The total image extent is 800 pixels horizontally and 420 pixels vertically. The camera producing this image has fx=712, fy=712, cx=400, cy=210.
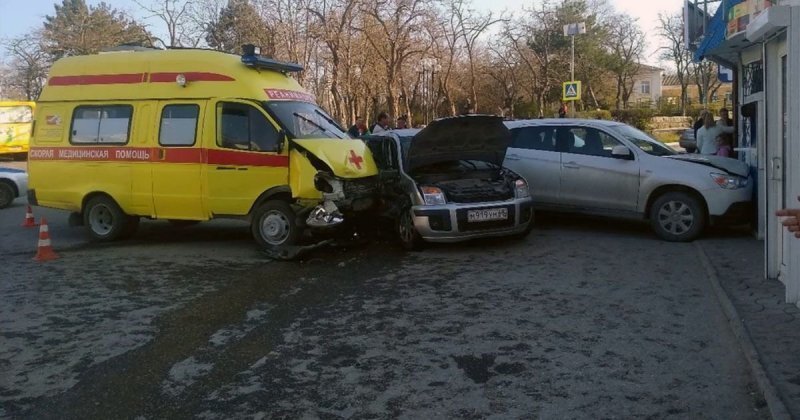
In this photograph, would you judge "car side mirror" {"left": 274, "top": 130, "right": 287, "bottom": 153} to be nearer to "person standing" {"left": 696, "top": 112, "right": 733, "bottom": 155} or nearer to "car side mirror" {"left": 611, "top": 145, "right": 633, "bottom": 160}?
"car side mirror" {"left": 611, "top": 145, "right": 633, "bottom": 160}

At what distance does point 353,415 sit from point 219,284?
4.14 meters

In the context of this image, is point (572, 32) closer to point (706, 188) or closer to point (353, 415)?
point (706, 188)

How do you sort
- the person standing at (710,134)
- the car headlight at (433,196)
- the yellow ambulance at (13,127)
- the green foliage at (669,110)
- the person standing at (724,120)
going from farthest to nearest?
the green foliage at (669,110), the yellow ambulance at (13,127), the person standing at (724,120), the person standing at (710,134), the car headlight at (433,196)

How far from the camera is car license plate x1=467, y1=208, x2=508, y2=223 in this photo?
9.23 m

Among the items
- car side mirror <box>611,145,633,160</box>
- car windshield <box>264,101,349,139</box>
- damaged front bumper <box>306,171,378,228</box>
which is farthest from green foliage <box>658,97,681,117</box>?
damaged front bumper <box>306,171,378,228</box>

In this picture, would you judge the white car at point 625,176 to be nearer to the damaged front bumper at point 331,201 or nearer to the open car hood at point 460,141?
the open car hood at point 460,141

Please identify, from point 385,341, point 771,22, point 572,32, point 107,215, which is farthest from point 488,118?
point 572,32

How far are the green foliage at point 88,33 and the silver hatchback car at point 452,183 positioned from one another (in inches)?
1328

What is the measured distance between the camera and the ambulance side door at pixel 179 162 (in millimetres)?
9906

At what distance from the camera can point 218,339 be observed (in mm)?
5914

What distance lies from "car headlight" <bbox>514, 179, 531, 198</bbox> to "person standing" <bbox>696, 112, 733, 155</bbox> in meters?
4.44

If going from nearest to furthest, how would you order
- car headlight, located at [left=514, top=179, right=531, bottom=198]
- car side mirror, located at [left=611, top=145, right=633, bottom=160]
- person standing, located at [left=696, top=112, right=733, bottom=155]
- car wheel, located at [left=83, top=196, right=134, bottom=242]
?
car headlight, located at [left=514, top=179, right=531, bottom=198], car side mirror, located at [left=611, top=145, right=633, bottom=160], car wheel, located at [left=83, top=196, right=134, bottom=242], person standing, located at [left=696, top=112, right=733, bottom=155]

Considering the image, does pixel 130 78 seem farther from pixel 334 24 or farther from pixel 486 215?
pixel 334 24

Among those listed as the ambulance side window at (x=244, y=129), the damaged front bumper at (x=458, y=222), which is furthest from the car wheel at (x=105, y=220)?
the damaged front bumper at (x=458, y=222)
